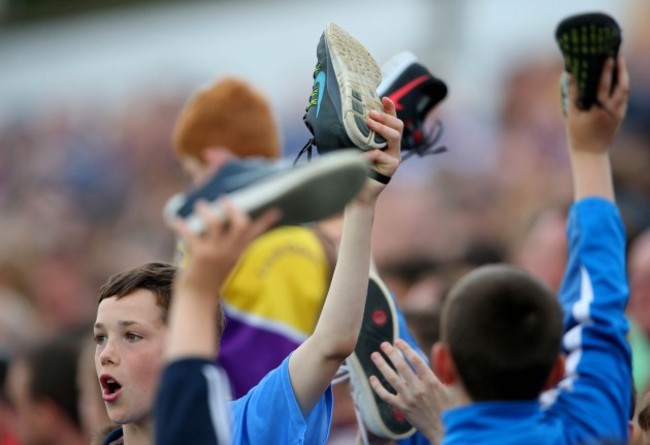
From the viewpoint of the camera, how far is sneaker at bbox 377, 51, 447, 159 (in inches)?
147

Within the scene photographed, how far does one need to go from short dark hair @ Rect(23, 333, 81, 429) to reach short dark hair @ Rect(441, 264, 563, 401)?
2.79 metres

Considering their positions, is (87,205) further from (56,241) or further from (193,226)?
(193,226)

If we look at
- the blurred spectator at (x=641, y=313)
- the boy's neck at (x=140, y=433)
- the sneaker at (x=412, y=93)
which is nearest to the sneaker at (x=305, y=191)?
the boy's neck at (x=140, y=433)

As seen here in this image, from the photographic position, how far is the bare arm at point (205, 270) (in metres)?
2.39

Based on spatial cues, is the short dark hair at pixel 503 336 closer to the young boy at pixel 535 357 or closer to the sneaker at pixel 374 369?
the young boy at pixel 535 357

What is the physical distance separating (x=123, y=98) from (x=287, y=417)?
12.5 meters

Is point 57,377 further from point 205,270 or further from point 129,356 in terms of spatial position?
point 205,270

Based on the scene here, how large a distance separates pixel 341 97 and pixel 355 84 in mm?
52

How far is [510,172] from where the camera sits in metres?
9.05

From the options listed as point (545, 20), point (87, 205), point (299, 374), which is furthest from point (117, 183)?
point (299, 374)

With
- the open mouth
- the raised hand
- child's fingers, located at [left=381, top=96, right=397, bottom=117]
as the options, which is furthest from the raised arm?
the open mouth

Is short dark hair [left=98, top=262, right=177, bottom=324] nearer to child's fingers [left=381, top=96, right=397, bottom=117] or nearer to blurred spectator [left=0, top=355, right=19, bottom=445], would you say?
child's fingers [left=381, top=96, right=397, bottom=117]

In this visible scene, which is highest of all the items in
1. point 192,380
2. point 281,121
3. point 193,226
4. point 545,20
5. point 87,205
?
point 193,226

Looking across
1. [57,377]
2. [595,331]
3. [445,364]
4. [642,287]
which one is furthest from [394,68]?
[57,377]
